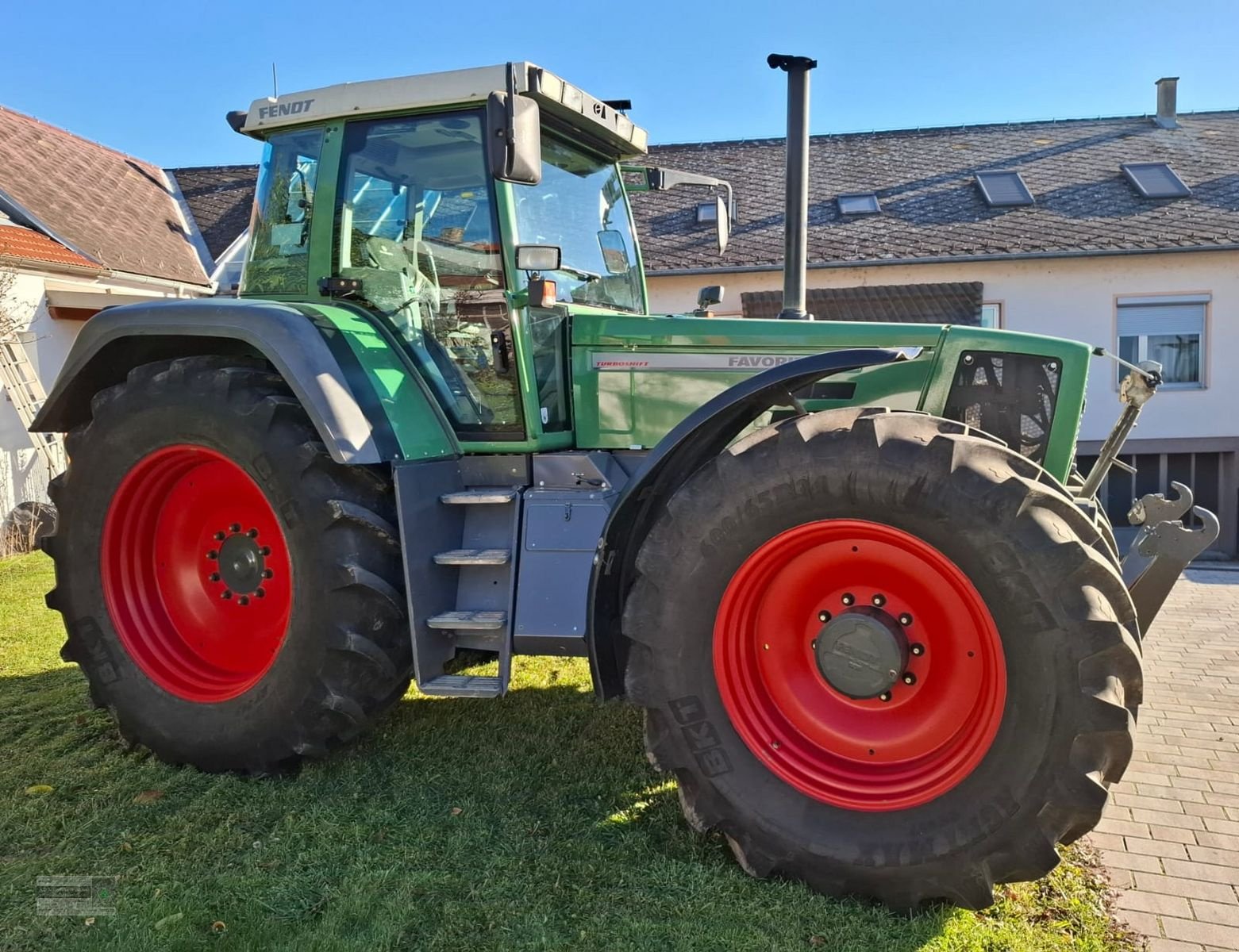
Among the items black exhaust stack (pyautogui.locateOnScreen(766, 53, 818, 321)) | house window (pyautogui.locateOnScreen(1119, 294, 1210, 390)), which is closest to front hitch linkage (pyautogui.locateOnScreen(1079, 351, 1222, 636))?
black exhaust stack (pyautogui.locateOnScreen(766, 53, 818, 321))

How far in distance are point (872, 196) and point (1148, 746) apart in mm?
10216

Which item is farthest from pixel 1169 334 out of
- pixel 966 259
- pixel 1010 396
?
pixel 1010 396

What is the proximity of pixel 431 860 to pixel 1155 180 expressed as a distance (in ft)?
42.6

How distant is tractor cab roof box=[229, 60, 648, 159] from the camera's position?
3.30 m

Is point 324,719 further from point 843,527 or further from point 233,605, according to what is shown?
point 843,527

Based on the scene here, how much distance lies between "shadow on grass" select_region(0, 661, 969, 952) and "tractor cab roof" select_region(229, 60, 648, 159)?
8.20 ft

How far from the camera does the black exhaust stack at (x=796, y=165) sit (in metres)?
4.05

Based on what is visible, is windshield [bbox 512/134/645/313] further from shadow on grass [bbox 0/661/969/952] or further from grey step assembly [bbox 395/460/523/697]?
shadow on grass [bbox 0/661/969/952]

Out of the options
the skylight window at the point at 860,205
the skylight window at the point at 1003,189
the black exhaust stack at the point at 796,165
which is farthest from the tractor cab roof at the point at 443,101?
the skylight window at the point at 1003,189

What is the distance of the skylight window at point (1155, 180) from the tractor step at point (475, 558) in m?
11.7

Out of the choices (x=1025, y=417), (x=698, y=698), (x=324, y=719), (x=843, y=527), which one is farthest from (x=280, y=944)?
(x=1025, y=417)

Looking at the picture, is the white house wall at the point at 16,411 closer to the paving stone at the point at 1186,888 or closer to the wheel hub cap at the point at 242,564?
the wheel hub cap at the point at 242,564

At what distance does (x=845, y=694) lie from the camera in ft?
8.71

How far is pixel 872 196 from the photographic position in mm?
12570
